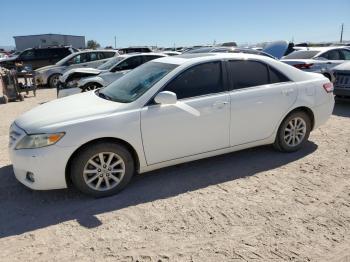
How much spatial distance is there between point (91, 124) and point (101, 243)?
1303 millimetres

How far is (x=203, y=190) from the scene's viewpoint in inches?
163

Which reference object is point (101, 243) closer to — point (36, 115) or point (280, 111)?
point (36, 115)

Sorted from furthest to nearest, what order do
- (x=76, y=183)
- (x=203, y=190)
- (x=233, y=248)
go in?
(x=203, y=190) → (x=76, y=183) → (x=233, y=248)

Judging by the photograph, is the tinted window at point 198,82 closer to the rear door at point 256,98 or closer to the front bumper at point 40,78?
the rear door at point 256,98

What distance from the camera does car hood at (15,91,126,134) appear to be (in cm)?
376

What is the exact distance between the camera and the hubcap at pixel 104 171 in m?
3.90

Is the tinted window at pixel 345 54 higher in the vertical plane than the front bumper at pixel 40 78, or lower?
higher

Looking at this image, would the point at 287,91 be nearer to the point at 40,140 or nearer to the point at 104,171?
the point at 104,171

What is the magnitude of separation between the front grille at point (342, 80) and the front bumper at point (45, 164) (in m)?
7.47

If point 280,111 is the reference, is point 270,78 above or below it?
above

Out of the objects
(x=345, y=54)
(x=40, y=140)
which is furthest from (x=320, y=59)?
(x=40, y=140)

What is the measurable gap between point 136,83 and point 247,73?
156 centimetres

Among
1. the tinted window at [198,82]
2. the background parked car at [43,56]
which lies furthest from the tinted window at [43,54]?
the tinted window at [198,82]

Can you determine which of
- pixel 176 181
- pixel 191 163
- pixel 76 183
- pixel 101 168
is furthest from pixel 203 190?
pixel 76 183
